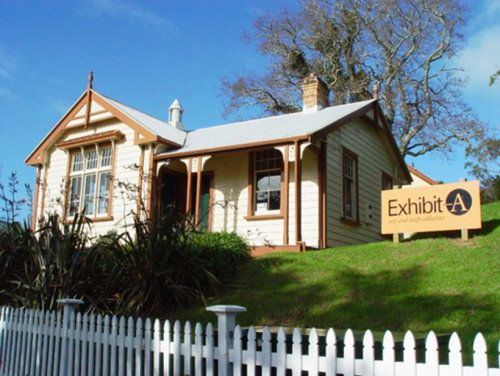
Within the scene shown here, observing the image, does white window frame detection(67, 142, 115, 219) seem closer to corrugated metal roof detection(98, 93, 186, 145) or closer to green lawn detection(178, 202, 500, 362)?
corrugated metal roof detection(98, 93, 186, 145)

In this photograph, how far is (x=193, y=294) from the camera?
31.6ft

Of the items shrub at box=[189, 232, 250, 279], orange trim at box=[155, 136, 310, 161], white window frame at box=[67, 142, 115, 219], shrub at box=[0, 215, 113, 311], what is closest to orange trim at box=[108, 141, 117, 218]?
white window frame at box=[67, 142, 115, 219]

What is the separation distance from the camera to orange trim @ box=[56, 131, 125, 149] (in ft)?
58.4

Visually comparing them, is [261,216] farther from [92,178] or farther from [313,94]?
[92,178]

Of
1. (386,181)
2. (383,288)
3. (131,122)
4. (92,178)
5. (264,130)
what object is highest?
(131,122)

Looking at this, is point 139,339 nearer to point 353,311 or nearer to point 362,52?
point 353,311

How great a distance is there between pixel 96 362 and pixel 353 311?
167 inches

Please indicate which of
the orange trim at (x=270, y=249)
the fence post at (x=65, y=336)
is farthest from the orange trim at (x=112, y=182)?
the fence post at (x=65, y=336)

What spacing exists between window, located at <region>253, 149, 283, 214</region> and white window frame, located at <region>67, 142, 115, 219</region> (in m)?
4.97

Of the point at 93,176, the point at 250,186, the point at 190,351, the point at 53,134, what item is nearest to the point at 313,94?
the point at 250,186

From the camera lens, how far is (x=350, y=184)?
16969 mm

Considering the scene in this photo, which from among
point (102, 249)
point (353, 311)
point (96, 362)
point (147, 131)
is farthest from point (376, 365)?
point (147, 131)

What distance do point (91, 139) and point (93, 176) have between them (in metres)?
1.25

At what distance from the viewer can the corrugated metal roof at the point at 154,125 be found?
1756 cm
